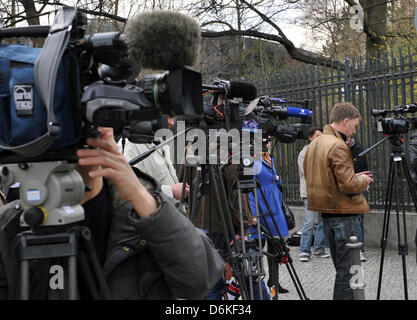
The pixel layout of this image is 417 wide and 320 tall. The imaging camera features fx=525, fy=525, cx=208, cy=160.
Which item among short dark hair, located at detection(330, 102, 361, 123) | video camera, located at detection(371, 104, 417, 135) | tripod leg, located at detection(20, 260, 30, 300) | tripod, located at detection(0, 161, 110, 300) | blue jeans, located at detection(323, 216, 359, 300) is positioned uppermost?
short dark hair, located at detection(330, 102, 361, 123)

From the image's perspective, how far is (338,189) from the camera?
4.63 m

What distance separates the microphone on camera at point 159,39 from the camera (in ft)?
4.37

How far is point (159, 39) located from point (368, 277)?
5.59m

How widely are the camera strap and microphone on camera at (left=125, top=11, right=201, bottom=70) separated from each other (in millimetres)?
175

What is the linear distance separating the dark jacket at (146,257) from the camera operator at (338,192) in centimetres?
306

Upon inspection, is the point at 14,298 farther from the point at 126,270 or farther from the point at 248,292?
the point at 248,292

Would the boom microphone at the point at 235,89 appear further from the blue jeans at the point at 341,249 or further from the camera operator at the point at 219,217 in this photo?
the blue jeans at the point at 341,249

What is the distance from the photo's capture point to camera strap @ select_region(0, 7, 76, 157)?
1313 mm

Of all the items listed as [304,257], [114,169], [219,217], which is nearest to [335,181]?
[219,217]

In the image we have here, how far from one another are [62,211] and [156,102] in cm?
38

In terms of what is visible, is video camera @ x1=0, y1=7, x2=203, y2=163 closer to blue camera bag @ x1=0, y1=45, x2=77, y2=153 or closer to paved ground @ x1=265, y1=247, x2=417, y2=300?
blue camera bag @ x1=0, y1=45, x2=77, y2=153

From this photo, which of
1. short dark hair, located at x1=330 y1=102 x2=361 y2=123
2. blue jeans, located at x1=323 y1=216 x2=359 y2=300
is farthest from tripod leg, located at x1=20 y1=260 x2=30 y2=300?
short dark hair, located at x1=330 y1=102 x2=361 y2=123

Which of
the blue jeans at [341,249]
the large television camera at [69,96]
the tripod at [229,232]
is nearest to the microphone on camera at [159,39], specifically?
the large television camera at [69,96]
